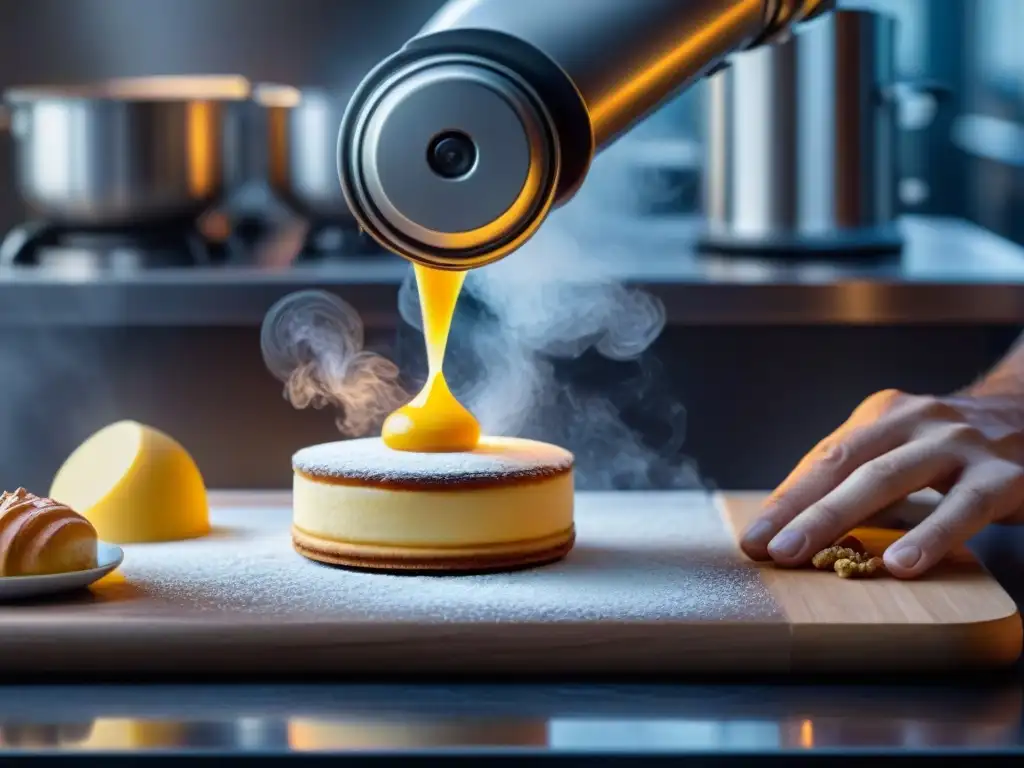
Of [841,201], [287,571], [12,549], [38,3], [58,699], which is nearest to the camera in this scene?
[58,699]

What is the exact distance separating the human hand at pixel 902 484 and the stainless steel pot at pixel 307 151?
118 centimetres

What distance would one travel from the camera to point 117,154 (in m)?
2.34

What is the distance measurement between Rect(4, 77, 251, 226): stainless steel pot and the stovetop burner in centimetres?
3

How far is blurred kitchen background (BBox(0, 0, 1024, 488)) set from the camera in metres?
2.11

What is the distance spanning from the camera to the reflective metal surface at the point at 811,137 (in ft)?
7.40

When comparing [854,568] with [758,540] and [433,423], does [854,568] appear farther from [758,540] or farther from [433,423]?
[433,423]

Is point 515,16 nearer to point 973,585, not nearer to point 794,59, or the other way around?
point 973,585

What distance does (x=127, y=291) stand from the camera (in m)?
2.18

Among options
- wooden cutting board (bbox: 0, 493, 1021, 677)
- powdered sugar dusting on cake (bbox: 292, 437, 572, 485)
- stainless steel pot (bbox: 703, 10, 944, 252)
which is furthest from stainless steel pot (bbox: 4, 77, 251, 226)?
wooden cutting board (bbox: 0, 493, 1021, 677)

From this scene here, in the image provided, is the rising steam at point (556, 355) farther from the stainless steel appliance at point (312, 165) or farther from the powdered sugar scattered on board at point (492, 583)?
the powdered sugar scattered on board at point (492, 583)

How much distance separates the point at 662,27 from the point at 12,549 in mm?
579

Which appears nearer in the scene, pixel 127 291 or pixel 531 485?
pixel 531 485

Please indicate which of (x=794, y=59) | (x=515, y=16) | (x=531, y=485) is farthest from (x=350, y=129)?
(x=794, y=59)

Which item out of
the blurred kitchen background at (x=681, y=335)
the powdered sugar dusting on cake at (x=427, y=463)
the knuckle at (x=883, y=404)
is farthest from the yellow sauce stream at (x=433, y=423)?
the blurred kitchen background at (x=681, y=335)
